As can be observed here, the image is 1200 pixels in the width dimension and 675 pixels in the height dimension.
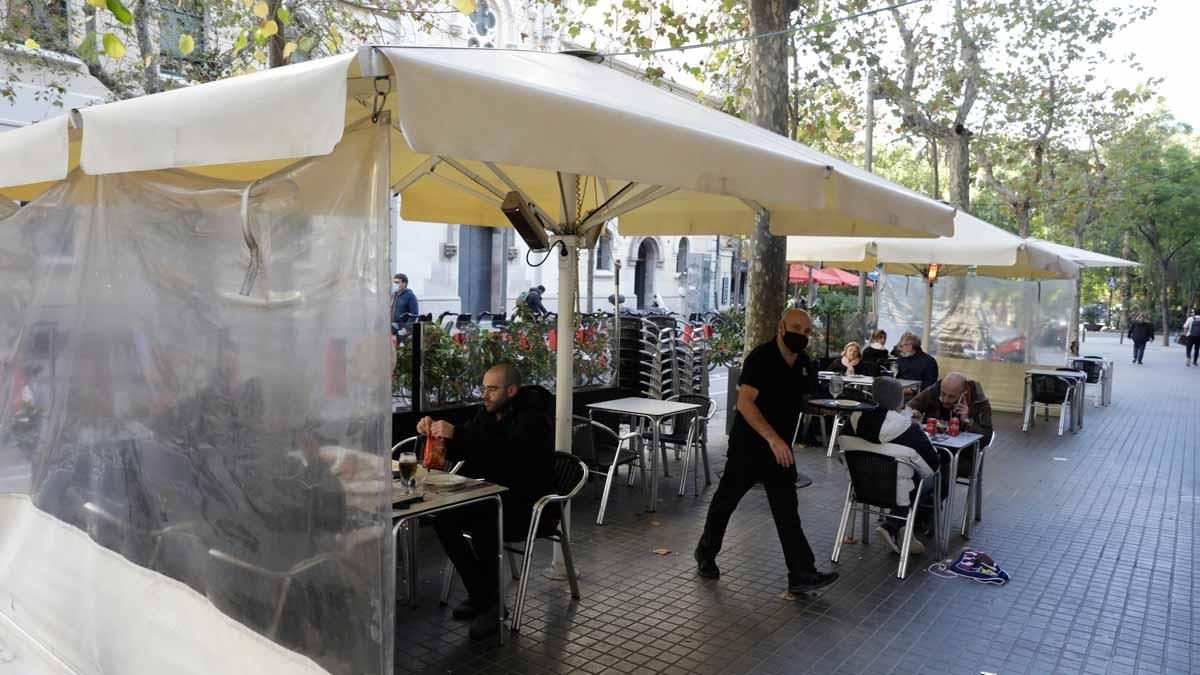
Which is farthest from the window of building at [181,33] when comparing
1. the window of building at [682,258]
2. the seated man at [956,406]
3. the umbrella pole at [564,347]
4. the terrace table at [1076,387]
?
the window of building at [682,258]

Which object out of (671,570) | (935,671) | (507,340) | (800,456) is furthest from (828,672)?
A: (800,456)

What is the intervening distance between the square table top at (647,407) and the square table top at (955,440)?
209cm

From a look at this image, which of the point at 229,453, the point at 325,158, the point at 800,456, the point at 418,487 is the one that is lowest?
the point at 800,456

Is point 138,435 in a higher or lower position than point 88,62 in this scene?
lower

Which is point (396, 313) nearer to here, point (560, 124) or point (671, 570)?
point (671, 570)

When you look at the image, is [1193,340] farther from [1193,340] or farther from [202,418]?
[202,418]

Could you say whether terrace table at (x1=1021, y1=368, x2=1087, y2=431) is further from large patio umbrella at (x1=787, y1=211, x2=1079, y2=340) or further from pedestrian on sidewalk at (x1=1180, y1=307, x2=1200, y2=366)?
pedestrian on sidewalk at (x1=1180, y1=307, x2=1200, y2=366)

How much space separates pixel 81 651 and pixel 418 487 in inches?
67.3

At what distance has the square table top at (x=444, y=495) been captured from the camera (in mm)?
3766

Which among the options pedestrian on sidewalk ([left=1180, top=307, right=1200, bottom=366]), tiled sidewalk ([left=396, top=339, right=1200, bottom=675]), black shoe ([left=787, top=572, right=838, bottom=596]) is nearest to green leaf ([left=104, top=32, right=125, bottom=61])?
tiled sidewalk ([left=396, top=339, right=1200, bottom=675])

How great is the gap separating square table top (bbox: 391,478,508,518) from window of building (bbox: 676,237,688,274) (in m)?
36.5

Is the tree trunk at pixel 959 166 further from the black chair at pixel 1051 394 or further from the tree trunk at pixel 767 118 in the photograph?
the tree trunk at pixel 767 118

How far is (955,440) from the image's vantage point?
623 cm

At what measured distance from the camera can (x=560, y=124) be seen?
9.29ft
